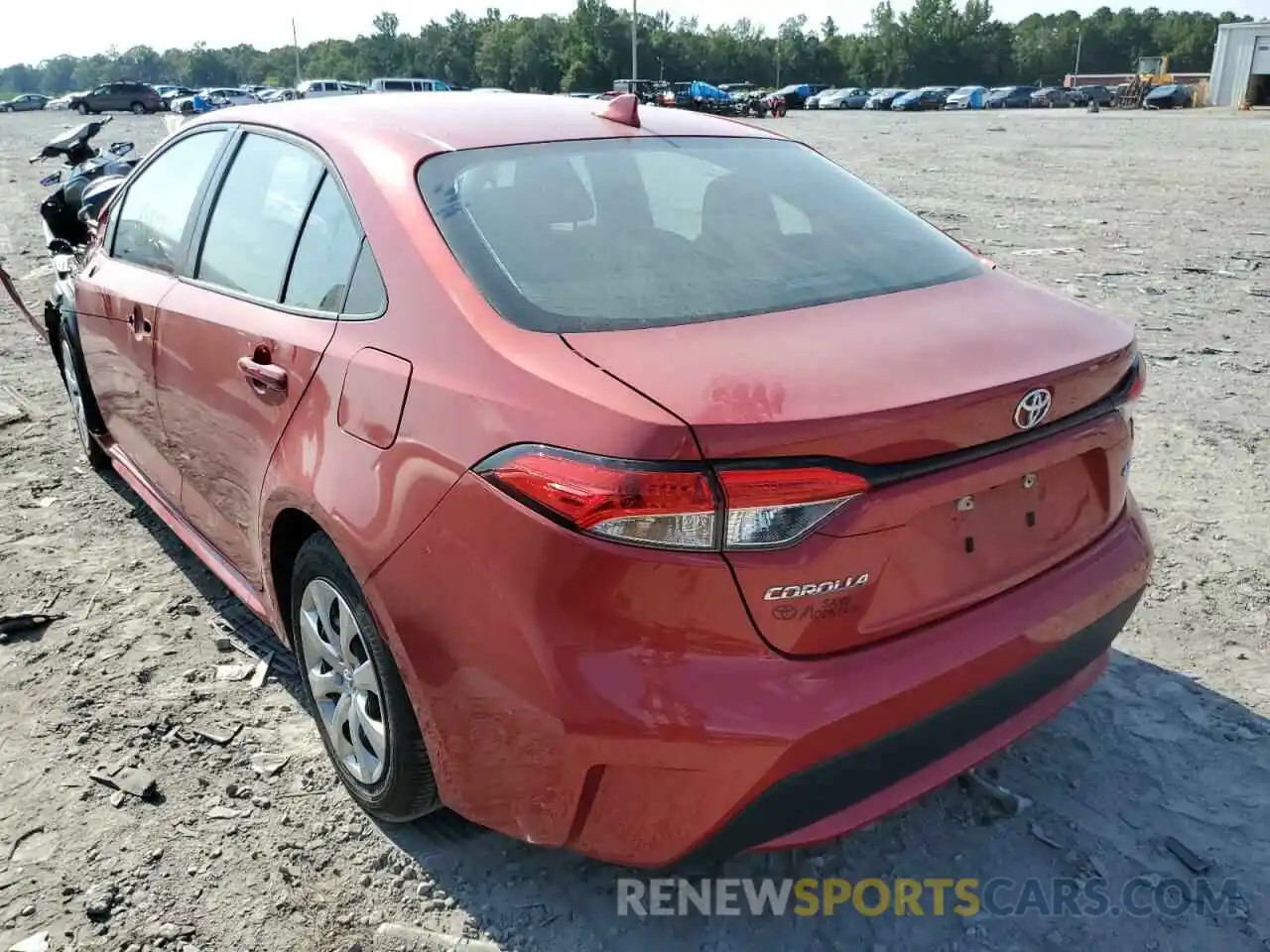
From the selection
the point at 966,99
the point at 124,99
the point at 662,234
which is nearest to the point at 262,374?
the point at 662,234

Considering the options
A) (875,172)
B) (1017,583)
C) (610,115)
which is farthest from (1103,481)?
(875,172)

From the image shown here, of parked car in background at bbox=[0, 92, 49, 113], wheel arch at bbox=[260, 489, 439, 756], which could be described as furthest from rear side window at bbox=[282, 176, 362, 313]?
parked car in background at bbox=[0, 92, 49, 113]

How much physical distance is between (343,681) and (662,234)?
54.8 inches

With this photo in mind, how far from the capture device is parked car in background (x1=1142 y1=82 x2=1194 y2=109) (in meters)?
55.8

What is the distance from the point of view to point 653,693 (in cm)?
186

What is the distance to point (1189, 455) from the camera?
16.1 feet

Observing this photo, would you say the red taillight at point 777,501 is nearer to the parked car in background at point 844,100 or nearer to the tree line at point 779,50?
the parked car in background at point 844,100

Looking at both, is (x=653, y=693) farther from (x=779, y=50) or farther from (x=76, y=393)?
(x=779, y=50)

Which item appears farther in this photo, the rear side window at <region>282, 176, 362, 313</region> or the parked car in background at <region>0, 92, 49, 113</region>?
the parked car in background at <region>0, 92, 49, 113</region>

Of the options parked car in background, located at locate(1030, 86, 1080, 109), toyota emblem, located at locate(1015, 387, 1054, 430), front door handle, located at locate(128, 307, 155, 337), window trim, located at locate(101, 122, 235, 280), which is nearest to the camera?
toyota emblem, located at locate(1015, 387, 1054, 430)

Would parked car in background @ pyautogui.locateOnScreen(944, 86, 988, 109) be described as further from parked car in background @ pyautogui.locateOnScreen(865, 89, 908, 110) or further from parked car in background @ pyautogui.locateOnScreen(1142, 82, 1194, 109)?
parked car in background @ pyautogui.locateOnScreen(1142, 82, 1194, 109)

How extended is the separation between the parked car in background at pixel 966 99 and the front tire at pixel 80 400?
6853cm

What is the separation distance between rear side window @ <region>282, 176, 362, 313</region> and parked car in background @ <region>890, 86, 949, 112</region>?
6635 cm

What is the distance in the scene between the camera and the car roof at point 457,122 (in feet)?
8.93
